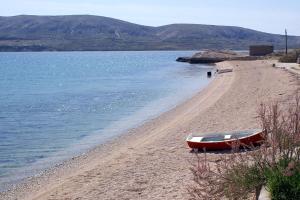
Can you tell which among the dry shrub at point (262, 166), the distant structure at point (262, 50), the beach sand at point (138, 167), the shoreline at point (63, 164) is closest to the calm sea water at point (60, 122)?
the shoreline at point (63, 164)

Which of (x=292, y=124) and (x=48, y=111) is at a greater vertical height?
(x=292, y=124)

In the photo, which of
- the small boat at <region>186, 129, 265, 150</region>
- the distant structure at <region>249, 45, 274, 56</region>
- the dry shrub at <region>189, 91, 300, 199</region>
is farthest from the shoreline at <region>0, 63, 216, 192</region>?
the distant structure at <region>249, 45, 274, 56</region>

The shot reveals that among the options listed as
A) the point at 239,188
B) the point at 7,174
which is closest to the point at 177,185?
the point at 239,188

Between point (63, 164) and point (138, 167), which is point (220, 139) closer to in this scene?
point (138, 167)

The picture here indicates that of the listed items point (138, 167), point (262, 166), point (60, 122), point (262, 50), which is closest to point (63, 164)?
point (138, 167)

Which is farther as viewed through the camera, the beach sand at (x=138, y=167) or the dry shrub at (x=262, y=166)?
the beach sand at (x=138, y=167)

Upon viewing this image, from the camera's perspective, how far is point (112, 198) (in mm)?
9953

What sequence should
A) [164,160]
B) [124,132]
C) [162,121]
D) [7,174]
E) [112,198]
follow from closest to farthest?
[112,198], [164,160], [7,174], [124,132], [162,121]

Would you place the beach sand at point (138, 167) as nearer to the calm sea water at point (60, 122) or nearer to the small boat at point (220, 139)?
the small boat at point (220, 139)

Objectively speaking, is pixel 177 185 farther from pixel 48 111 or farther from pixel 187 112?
pixel 48 111

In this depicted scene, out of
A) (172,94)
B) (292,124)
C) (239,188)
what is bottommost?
(172,94)

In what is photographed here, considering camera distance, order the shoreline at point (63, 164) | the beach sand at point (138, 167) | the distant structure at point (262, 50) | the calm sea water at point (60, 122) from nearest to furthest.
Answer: the beach sand at point (138, 167) < the shoreline at point (63, 164) < the calm sea water at point (60, 122) < the distant structure at point (262, 50)

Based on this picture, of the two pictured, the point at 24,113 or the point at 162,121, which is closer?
the point at 162,121

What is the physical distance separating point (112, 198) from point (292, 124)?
402cm
